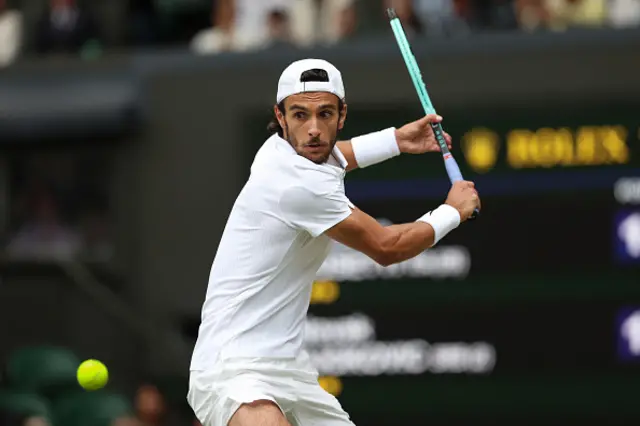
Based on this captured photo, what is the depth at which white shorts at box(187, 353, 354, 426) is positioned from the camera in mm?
6585

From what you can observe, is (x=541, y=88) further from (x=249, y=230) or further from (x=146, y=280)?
(x=249, y=230)

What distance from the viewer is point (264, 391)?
6.58 meters

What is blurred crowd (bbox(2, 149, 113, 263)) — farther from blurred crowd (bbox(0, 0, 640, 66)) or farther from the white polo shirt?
the white polo shirt

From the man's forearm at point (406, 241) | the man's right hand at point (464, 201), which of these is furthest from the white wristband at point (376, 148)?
the man's forearm at point (406, 241)

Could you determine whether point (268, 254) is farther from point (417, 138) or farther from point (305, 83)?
point (417, 138)

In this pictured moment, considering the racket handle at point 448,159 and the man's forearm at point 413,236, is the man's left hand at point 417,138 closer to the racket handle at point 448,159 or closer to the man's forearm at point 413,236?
the racket handle at point 448,159

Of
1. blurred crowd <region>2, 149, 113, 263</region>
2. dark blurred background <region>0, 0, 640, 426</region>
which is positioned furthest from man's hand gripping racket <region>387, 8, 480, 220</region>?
blurred crowd <region>2, 149, 113, 263</region>

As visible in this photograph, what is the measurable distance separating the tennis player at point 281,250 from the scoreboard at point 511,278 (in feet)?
14.5

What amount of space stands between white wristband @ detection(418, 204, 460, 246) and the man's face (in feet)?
1.74

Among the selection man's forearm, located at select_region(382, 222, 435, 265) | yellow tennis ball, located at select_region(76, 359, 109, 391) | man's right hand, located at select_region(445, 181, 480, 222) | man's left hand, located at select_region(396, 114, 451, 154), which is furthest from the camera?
man's left hand, located at select_region(396, 114, 451, 154)

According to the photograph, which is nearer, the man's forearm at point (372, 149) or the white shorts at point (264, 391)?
the white shorts at point (264, 391)

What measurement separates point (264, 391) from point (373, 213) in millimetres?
4740

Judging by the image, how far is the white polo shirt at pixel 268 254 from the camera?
21.6 feet

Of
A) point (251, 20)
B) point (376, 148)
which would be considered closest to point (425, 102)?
point (376, 148)
